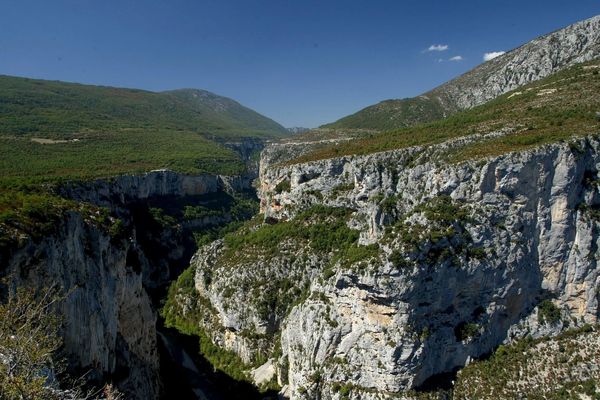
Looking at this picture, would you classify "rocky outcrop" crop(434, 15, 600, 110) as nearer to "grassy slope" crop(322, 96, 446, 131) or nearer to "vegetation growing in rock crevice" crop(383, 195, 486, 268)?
"grassy slope" crop(322, 96, 446, 131)

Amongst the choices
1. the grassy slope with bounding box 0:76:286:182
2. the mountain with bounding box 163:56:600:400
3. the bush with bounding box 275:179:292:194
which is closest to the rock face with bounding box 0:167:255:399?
the mountain with bounding box 163:56:600:400

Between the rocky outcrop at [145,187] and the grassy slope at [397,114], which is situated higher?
the grassy slope at [397,114]

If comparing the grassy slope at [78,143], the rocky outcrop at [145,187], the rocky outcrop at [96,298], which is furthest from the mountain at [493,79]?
the rocky outcrop at [96,298]

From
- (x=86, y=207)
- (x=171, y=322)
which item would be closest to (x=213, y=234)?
(x=171, y=322)

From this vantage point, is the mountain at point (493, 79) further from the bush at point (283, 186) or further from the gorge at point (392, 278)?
the bush at point (283, 186)

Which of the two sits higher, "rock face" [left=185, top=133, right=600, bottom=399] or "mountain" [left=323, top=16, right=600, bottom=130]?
"mountain" [left=323, top=16, right=600, bottom=130]

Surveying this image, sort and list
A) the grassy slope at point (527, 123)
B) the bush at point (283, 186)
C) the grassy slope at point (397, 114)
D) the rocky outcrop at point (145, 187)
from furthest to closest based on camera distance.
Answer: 1. the grassy slope at point (397, 114)
2. the rocky outcrop at point (145, 187)
3. the bush at point (283, 186)
4. the grassy slope at point (527, 123)

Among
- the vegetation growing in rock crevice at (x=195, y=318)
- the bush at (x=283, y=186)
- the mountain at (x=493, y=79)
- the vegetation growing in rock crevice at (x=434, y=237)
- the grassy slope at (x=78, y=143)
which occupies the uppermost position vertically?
the mountain at (x=493, y=79)
